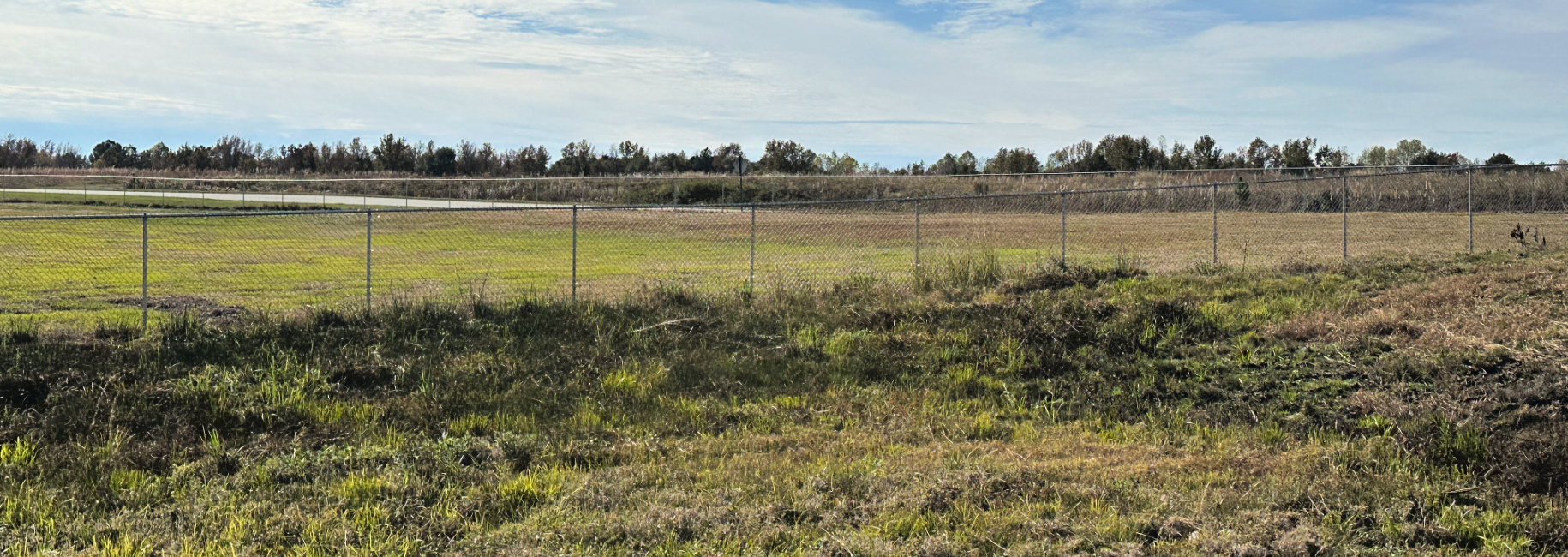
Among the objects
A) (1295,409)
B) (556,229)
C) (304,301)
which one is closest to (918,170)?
(556,229)

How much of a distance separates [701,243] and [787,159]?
53.3 m

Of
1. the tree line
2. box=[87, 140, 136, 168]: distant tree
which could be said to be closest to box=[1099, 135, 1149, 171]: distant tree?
the tree line

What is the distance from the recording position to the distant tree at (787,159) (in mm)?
78938

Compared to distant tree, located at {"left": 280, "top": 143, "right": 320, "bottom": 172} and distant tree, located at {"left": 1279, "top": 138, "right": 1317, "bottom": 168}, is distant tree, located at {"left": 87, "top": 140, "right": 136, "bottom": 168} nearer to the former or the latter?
distant tree, located at {"left": 280, "top": 143, "right": 320, "bottom": 172}

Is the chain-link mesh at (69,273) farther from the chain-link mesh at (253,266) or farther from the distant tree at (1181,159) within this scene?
the distant tree at (1181,159)

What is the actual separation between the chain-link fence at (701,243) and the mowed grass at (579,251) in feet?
0.32

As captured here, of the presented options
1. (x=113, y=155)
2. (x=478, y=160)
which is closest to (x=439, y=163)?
(x=478, y=160)

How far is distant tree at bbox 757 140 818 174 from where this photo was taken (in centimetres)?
7894

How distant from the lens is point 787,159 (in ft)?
265

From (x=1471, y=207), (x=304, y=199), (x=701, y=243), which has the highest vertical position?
(x=304, y=199)

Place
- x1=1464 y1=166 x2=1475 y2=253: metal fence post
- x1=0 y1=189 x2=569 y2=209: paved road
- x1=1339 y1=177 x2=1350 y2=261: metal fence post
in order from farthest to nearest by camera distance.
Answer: x1=0 y1=189 x2=569 y2=209: paved road
x1=1464 y1=166 x2=1475 y2=253: metal fence post
x1=1339 y1=177 x2=1350 y2=261: metal fence post

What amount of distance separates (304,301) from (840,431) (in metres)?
10.1

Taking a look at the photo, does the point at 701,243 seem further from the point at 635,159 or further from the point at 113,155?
the point at 113,155

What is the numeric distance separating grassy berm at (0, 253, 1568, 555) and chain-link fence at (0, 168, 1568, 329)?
2586 mm
